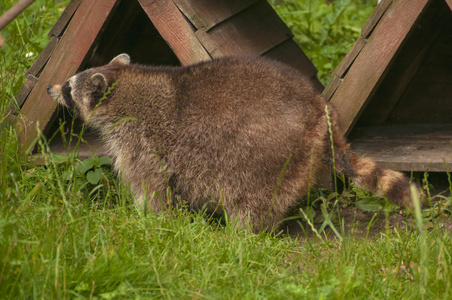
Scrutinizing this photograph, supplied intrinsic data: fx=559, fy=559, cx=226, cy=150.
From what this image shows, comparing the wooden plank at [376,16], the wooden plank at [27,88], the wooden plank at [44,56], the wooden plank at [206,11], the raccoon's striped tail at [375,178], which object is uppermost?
the wooden plank at [44,56]

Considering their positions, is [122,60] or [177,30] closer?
[177,30]

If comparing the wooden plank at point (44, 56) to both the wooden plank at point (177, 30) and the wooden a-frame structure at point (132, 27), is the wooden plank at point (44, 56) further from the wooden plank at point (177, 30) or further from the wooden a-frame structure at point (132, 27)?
the wooden plank at point (177, 30)

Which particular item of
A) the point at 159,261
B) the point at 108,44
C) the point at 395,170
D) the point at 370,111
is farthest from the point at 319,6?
the point at 159,261

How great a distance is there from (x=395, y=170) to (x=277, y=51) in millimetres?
1161

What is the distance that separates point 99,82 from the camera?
3076 millimetres

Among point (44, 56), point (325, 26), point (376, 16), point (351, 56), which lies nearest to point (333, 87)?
point (351, 56)

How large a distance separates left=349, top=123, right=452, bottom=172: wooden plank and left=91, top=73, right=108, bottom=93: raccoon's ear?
4.95 ft

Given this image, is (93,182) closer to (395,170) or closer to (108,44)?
(108,44)

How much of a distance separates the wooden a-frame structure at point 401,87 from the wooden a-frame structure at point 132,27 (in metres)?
0.55

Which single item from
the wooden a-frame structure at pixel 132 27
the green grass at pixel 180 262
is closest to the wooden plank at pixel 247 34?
the wooden a-frame structure at pixel 132 27

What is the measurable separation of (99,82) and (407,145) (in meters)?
1.83

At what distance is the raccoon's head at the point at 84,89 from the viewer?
3.09 metres

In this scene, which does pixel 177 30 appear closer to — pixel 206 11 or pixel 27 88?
pixel 206 11

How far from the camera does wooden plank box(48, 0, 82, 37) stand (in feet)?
11.1
